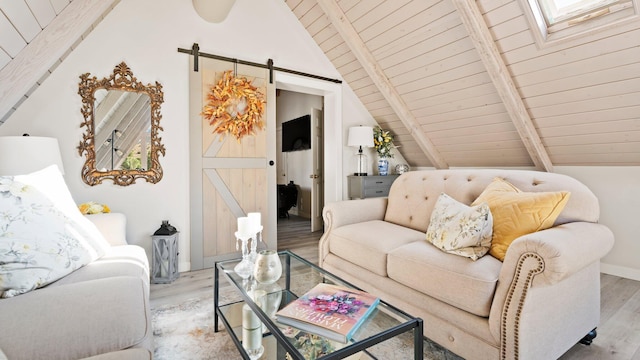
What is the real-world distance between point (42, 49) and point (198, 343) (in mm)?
1980

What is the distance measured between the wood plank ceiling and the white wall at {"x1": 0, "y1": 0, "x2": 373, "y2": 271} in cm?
76

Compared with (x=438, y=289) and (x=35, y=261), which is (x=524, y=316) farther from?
(x=35, y=261)

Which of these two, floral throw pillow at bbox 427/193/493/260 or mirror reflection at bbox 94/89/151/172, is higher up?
mirror reflection at bbox 94/89/151/172

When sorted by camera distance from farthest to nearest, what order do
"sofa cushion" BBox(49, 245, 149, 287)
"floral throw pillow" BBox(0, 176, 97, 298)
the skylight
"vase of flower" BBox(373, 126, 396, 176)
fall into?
"vase of flower" BBox(373, 126, 396, 176), the skylight, "sofa cushion" BBox(49, 245, 149, 287), "floral throw pillow" BBox(0, 176, 97, 298)

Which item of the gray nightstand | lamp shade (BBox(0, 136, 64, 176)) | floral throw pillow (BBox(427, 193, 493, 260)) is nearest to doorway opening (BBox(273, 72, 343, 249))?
the gray nightstand

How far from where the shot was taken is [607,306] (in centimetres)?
216

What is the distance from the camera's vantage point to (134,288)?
1.08 m

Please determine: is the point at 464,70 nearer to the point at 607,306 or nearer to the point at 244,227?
the point at 607,306

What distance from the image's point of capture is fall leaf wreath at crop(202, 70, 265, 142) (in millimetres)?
3051

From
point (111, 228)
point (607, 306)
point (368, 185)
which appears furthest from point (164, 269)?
point (607, 306)

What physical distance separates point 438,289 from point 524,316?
0.37 metres

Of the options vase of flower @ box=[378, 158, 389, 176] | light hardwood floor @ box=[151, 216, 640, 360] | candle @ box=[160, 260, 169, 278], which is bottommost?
light hardwood floor @ box=[151, 216, 640, 360]

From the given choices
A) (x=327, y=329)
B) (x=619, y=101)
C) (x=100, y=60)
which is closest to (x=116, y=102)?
(x=100, y=60)

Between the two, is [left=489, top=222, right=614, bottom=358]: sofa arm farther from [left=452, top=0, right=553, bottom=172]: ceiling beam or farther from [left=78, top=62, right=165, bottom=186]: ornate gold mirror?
[left=78, top=62, right=165, bottom=186]: ornate gold mirror
